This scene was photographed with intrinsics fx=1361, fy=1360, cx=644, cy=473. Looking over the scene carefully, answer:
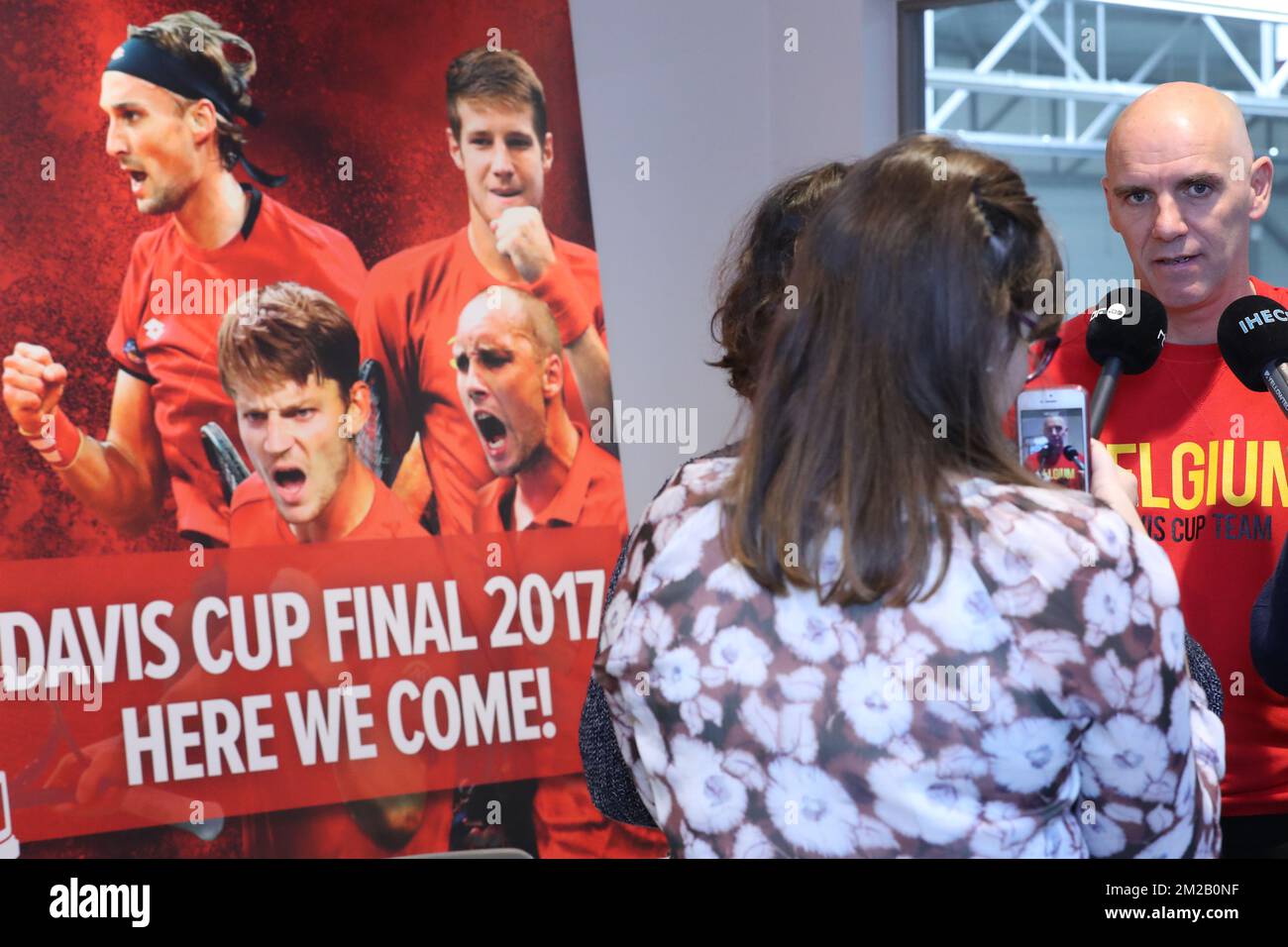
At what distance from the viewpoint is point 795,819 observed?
3.37ft

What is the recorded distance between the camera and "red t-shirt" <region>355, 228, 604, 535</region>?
3.19m

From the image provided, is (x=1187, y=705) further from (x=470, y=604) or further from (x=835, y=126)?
(x=835, y=126)

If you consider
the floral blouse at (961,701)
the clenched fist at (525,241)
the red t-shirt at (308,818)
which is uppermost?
the clenched fist at (525,241)

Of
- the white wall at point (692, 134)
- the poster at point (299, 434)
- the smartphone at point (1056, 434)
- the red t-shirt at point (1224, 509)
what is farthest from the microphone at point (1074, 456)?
the white wall at point (692, 134)

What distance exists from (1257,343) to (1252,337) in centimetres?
1

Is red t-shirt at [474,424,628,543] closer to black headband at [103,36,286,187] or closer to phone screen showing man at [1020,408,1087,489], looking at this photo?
black headband at [103,36,286,187]

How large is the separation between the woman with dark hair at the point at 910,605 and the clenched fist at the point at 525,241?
7.55 ft

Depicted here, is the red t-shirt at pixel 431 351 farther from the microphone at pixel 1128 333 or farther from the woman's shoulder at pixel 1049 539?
the woman's shoulder at pixel 1049 539

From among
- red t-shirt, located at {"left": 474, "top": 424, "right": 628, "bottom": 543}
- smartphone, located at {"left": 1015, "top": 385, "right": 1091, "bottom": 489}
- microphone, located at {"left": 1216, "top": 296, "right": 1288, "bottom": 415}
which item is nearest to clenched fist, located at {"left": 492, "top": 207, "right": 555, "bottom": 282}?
red t-shirt, located at {"left": 474, "top": 424, "right": 628, "bottom": 543}

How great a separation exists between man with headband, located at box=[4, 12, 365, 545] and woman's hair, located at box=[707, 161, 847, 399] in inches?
69.5

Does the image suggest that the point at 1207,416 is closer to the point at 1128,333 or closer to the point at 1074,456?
the point at 1128,333

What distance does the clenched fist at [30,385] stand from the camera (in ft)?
9.05

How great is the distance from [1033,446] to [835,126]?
8.07 ft

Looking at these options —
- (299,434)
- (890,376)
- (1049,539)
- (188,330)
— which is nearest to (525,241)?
(299,434)
